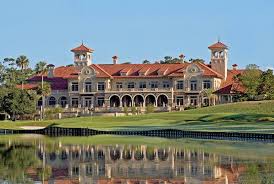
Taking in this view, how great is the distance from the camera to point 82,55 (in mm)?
131500

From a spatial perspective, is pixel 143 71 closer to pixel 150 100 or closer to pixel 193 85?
pixel 150 100

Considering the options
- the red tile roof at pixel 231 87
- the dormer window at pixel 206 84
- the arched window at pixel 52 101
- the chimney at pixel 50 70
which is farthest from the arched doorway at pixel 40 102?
the red tile roof at pixel 231 87

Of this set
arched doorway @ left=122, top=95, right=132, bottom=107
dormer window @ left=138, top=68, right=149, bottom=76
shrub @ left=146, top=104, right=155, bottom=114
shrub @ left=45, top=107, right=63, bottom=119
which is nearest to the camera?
shrub @ left=45, top=107, right=63, bottom=119

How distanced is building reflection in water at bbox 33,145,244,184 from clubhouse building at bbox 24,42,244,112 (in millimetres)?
67845

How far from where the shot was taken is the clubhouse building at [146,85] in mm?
121438

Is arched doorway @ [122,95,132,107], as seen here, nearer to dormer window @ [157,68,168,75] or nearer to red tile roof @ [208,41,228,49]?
dormer window @ [157,68,168,75]

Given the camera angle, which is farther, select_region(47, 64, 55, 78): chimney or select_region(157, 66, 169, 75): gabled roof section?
select_region(47, 64, 55, 78): chimney

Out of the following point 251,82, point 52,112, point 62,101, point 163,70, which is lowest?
point 52,112

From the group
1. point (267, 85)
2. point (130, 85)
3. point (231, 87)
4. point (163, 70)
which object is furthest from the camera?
point (130, 85)

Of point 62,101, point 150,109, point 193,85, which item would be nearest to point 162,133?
point 150,109

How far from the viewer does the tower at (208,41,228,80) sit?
416 ft

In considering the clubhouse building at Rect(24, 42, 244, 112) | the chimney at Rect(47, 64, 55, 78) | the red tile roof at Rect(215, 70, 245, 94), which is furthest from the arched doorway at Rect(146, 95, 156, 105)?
the chimney at Rect(47, 64, 55, 78)

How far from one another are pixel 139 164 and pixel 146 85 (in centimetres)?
8450

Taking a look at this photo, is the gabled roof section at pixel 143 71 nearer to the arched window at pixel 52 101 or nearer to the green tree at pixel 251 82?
the arched window at pixel 52 101
